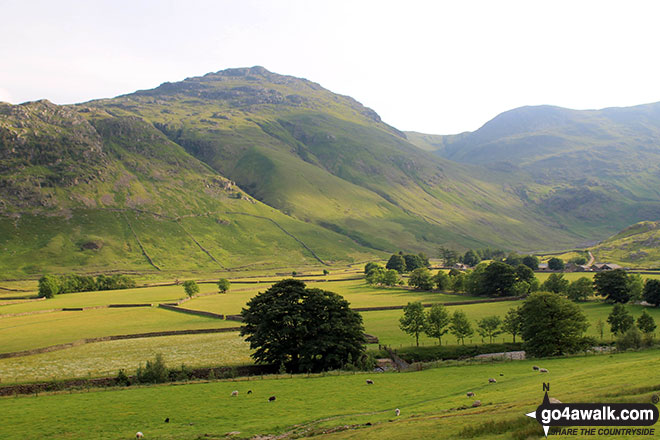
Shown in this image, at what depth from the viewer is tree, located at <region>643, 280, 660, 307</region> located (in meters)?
87.8

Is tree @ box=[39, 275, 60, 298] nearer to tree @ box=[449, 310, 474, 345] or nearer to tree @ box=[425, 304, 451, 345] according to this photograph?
tree @ box=[425, 304, 451, 345]

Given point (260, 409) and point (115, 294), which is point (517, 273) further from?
point (115, 294)

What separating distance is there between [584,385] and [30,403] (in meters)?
49.1

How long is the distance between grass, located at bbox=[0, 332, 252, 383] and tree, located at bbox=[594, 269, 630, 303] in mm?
84621

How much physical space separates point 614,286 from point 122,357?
4092 inches

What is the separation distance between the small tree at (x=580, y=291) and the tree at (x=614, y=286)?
6.59ft

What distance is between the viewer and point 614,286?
313 feet

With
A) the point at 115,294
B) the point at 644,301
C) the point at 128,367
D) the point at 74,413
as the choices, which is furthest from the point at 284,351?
the point at 115,294

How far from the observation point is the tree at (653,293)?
8781cm

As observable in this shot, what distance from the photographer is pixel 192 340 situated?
7456 centimetres

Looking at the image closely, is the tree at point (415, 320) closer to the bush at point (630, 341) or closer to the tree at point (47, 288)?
the bush at point (630, 341)

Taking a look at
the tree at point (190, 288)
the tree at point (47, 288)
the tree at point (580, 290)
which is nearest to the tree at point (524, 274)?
the tree at point (580, 290)

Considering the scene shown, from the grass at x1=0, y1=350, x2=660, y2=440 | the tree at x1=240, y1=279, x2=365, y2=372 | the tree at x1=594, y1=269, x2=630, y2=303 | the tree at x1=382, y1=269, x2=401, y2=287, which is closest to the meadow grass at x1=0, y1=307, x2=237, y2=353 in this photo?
the tree at x1=240, y1=279, x2=365, y2=372

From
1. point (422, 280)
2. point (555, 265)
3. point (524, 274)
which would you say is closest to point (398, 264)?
point (422, 280)
